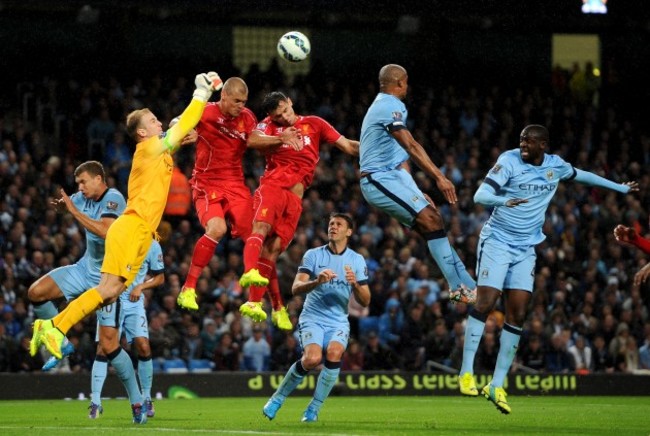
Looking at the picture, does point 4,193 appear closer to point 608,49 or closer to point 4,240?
point 4,240

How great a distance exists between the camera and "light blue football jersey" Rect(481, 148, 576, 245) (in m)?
13.7

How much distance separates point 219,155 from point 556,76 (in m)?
18.9

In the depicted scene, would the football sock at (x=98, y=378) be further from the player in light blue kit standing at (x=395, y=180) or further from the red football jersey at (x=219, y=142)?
the player in light blue kit standing at (x=395, y=180)

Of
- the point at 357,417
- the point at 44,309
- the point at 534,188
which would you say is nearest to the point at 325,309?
the point at 357,417

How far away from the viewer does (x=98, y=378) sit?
15.1m

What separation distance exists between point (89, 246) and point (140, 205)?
2908mm

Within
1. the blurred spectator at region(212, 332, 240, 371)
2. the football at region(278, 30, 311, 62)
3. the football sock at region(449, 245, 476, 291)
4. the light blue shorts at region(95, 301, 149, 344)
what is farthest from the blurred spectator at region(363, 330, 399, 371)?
the football at region(278, 30, 311, 62)

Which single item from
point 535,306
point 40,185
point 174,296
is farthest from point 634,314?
point 40,185

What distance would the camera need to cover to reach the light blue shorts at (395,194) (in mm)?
12852

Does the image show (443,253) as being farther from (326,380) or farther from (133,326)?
(133,326)

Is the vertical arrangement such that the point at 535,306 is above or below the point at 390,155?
below

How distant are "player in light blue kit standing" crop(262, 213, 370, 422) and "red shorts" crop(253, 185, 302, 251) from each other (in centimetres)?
63

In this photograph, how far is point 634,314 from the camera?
916 inches

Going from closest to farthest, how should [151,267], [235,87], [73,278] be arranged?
[235,87]
[73,278]
[151,267]
